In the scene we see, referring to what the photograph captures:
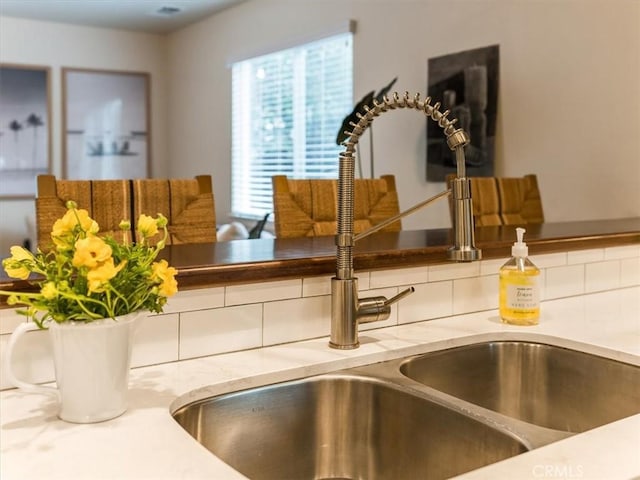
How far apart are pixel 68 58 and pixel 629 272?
17.8 ft

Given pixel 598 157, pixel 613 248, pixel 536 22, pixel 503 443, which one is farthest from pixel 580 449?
pixel 536 22

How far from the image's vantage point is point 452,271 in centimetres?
143

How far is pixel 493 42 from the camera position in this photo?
338 cm

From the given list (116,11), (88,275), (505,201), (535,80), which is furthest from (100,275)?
(116,11)

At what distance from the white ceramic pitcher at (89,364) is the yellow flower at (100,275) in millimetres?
59

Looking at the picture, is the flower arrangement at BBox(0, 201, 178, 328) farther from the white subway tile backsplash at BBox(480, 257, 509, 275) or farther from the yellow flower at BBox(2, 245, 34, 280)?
the white subway tile backsplash at BBox(480, 257, 509, 275)

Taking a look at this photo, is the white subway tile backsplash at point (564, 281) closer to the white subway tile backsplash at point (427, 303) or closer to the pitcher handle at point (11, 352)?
the white subway tile backsplash at point (427, 303)

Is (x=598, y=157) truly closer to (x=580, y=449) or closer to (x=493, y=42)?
(x=493, y=42)

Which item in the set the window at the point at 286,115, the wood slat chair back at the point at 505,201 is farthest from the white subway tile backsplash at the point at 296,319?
the window at the point at 286,115

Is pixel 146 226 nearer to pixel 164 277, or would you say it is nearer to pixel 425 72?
pixel 164 277

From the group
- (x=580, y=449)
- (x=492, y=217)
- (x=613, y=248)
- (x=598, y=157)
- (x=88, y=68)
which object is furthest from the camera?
(x=88, y=68)

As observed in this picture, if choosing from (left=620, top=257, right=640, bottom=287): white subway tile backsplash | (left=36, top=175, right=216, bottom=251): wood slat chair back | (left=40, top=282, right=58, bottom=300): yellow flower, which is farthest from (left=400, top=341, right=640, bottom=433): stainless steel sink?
(left=36, top=175, right=216, bottom=251): wood slat chair back

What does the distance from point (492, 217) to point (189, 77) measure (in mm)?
A: 4286

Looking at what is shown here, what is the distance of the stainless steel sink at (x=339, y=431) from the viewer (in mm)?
917
